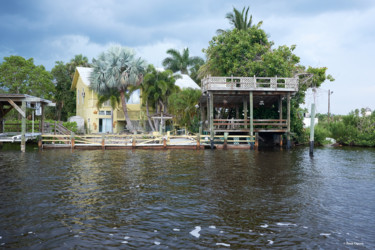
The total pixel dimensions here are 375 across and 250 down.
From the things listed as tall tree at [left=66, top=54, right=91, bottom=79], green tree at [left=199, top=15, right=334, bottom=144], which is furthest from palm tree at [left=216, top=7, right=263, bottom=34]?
tall tree at [left=66, top=54, right=91, bottom=79]

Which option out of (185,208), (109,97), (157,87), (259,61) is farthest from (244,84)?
(185,208)

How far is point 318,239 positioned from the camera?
7.01 metres

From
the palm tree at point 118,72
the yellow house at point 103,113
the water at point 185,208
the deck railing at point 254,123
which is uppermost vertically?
the palm tree at point 118,72

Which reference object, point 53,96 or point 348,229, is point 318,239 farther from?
point 53,96

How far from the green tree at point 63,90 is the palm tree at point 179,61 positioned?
718 inches

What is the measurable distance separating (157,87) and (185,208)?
29.9 meters

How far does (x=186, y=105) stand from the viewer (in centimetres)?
3734

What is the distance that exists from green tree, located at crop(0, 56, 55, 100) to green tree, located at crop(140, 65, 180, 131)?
54.4 feet

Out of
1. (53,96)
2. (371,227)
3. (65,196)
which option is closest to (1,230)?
(65,196)

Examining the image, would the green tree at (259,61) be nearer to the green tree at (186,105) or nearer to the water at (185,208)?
the green tree at (186,105)

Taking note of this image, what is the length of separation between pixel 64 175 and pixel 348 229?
11.7 m

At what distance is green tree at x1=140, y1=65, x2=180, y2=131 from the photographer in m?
37.5

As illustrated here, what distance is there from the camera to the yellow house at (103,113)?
42.3 metres

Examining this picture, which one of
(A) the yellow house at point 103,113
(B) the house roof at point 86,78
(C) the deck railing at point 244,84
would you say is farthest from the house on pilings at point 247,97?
(A) the yellow house at point 103,113
